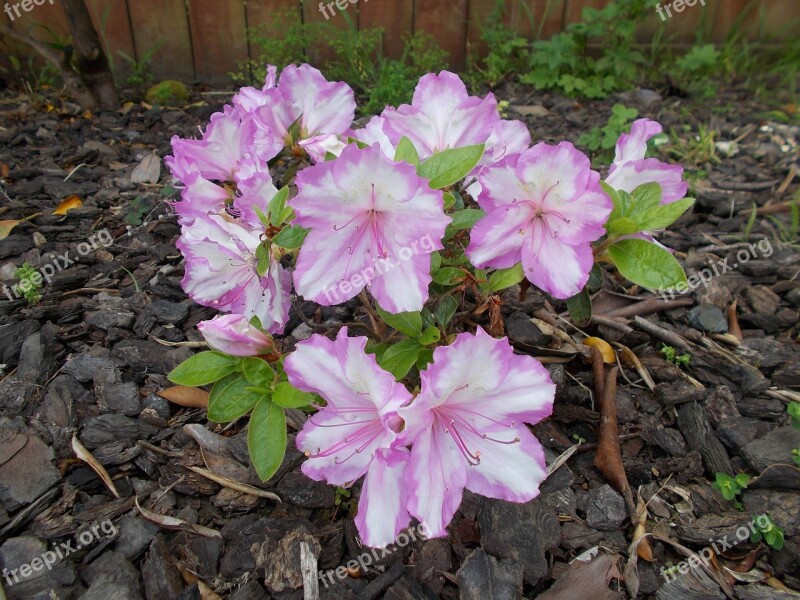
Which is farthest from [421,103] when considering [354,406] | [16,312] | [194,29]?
[194,29]

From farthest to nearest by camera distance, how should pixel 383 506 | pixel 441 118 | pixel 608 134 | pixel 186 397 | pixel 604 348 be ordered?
pixel 608 134
pixel 604 348
pixel 186 397
pixel 441 118
pixel 383 506

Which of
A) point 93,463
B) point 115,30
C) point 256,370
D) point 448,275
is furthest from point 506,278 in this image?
point 115,30

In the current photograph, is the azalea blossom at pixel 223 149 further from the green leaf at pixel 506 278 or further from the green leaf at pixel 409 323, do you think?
the green leaf at pixel 506 278

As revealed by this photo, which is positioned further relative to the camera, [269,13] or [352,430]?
[269,13]

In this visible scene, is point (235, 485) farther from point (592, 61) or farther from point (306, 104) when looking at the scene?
point (592, 61)

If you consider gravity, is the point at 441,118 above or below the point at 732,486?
above

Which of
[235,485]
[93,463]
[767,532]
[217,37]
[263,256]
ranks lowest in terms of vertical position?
[767,532]

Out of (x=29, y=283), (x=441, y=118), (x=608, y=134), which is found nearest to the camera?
(x=441, y=118)
